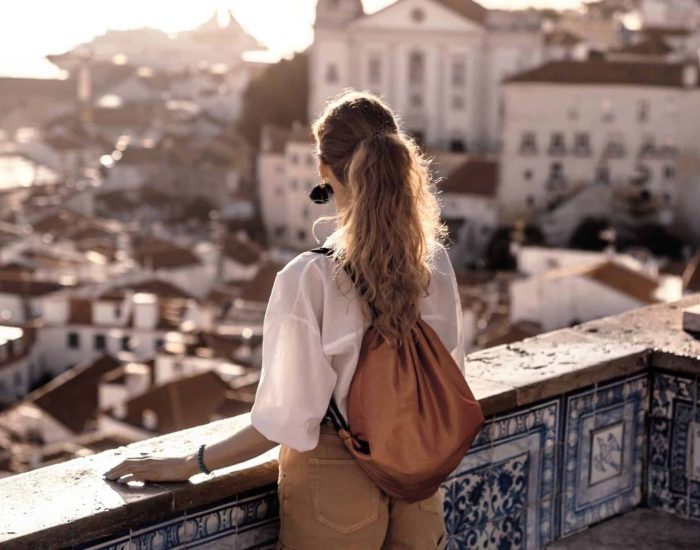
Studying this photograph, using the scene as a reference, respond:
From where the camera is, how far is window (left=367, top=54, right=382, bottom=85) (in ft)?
111

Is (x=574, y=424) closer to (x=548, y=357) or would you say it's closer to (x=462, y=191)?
(x=548, y=357)

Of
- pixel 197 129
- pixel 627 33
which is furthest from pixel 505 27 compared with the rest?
pixel 197 129

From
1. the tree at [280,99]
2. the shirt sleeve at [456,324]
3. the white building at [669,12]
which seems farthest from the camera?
the white building at [669,12]

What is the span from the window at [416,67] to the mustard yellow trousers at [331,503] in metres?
32.5

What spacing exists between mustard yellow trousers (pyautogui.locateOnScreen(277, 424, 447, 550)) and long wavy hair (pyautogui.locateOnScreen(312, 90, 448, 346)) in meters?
0.20

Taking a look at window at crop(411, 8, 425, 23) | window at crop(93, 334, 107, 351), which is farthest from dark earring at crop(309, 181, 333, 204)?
window at crop(411, 8, 425, 23)

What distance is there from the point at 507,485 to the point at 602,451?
335 mm

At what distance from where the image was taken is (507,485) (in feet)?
8.79

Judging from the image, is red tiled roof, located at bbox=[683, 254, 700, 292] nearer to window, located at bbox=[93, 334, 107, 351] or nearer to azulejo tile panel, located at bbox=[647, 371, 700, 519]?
window, located at bbox=[93, 334, 107, 351]

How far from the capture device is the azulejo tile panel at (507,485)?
2.57 meters

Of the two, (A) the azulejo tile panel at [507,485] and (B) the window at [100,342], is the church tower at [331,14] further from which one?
(A) the azulejo tile panel at [507,485]

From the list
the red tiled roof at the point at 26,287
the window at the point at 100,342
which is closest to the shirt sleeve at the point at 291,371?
the window at the point at 100,342

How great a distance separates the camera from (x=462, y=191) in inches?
1163

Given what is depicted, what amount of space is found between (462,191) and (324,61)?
662 centimetres
